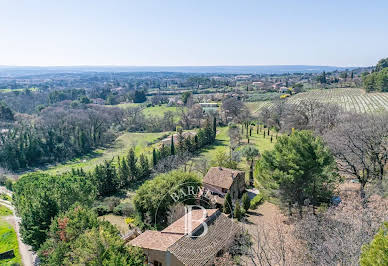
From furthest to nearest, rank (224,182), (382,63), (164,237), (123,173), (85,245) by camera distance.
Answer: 1. (382,63)
2. (123,173)
3. (224,182)
4. (164,237)
5. (85,245)

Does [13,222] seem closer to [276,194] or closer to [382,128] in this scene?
[276,194]

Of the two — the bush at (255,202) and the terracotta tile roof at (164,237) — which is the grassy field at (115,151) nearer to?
the bush at (255,202)

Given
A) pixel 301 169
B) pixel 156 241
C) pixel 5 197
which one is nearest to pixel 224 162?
pixel 301 169

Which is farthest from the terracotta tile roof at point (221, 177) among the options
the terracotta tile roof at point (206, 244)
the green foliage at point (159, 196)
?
the terracotta tile roof at point (206, 244)

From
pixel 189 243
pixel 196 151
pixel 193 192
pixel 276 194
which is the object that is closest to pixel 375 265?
pixel 189 243

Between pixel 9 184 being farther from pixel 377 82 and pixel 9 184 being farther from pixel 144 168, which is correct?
pixel 377 82
